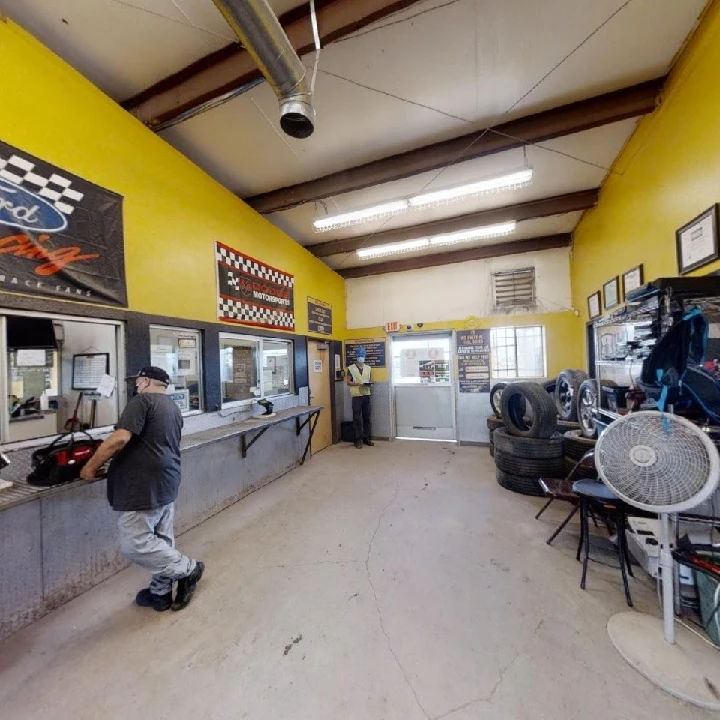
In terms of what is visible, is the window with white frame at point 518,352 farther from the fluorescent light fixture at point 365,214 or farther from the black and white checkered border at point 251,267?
the black and white checkered border at point 251,267

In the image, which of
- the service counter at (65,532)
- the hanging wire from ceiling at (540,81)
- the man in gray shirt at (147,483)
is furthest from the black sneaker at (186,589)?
the hanging wire from ceiling at (540,81)

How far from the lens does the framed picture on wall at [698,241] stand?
186cm

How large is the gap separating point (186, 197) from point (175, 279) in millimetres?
813

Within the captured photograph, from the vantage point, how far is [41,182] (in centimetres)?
188

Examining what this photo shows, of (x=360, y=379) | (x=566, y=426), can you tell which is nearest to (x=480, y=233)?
(x=566, y=426)

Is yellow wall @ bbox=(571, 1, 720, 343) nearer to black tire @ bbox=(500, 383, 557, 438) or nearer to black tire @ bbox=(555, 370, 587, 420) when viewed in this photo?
black tire @ bbox=(555, 370, 587, 420)

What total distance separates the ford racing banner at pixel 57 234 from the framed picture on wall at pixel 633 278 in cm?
428

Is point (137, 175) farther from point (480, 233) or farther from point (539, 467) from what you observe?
point (539, 467)

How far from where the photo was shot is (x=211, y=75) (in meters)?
2.18

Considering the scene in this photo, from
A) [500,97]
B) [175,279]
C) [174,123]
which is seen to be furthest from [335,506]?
[500,97]

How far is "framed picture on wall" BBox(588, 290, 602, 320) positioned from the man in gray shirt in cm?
480

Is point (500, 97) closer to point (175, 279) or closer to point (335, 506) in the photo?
point (175, 279)

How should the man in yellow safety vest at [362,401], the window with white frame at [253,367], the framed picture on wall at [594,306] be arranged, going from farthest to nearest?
the man in yellow safety vest at [362,401]
the framed picture on wall at [594,306]
the window with white frame at [253,367]

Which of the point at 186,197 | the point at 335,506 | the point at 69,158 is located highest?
the point at 186,197
